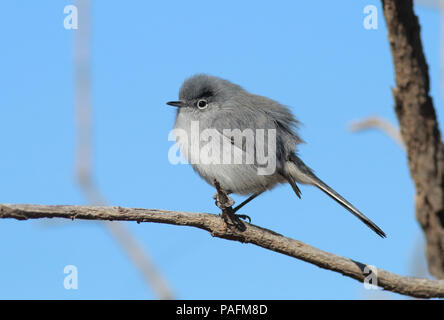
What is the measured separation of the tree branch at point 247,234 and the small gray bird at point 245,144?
2.08 ft

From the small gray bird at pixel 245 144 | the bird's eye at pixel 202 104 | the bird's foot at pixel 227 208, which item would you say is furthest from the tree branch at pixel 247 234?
the bird's eye at pixel 202 104

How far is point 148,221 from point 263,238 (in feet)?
2.33

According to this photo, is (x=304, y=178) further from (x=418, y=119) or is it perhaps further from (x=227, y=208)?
(x=418, y=119)

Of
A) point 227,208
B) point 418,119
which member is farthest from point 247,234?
point 418,119

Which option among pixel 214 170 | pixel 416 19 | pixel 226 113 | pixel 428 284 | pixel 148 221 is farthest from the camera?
pixel 226 113

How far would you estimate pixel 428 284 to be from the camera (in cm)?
245

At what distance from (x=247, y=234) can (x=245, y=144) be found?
829 millimetres

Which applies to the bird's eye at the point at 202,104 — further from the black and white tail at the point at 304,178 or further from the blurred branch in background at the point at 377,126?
the blurred branch in background at the point at 377,126

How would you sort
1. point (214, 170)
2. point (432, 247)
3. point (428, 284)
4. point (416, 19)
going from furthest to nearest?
1. point (214, 170)
2. point (428, 284)
3. point (432, 247)
4. point (416, 19)

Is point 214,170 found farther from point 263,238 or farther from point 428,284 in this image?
point 428,284

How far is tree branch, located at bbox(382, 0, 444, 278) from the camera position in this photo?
5.90 ft

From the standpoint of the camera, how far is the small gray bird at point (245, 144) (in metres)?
3.57

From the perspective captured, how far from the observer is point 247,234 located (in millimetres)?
2984
